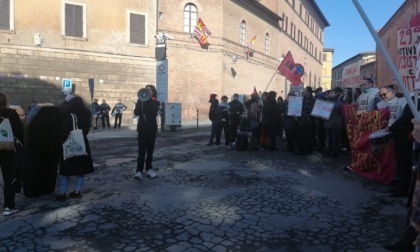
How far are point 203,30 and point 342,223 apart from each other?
24.1 metres

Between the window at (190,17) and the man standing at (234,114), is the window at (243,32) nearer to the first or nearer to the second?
the window at (190,17)

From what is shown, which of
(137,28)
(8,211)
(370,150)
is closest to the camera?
(8,211)

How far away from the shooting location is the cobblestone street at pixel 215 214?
13.4 feet

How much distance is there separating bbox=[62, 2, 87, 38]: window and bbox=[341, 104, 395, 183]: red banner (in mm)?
18861

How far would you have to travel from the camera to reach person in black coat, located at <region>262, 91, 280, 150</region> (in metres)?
11.3

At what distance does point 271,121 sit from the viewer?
11305 mm

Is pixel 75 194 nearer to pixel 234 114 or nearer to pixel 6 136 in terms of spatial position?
pixel 6 136

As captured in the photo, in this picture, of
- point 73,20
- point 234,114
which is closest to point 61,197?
point 234,114

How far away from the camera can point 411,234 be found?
379 centimetres

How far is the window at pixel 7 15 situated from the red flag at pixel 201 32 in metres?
12.0

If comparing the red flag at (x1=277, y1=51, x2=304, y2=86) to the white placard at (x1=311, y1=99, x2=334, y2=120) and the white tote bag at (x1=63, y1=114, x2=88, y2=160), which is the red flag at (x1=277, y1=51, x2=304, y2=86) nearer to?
the white placard at (x1=311, y1=99, x2=334, y2=120)

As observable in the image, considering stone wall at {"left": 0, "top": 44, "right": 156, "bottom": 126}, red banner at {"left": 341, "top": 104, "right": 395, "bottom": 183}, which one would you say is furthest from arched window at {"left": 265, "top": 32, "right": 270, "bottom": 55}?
red banner at {"left": 341, "top": 104, "right": 395, "bottom": 183}

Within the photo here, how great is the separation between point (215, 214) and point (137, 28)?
21.4 metres

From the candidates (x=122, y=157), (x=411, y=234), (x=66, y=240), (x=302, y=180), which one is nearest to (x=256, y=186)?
(x=302, y=180)
